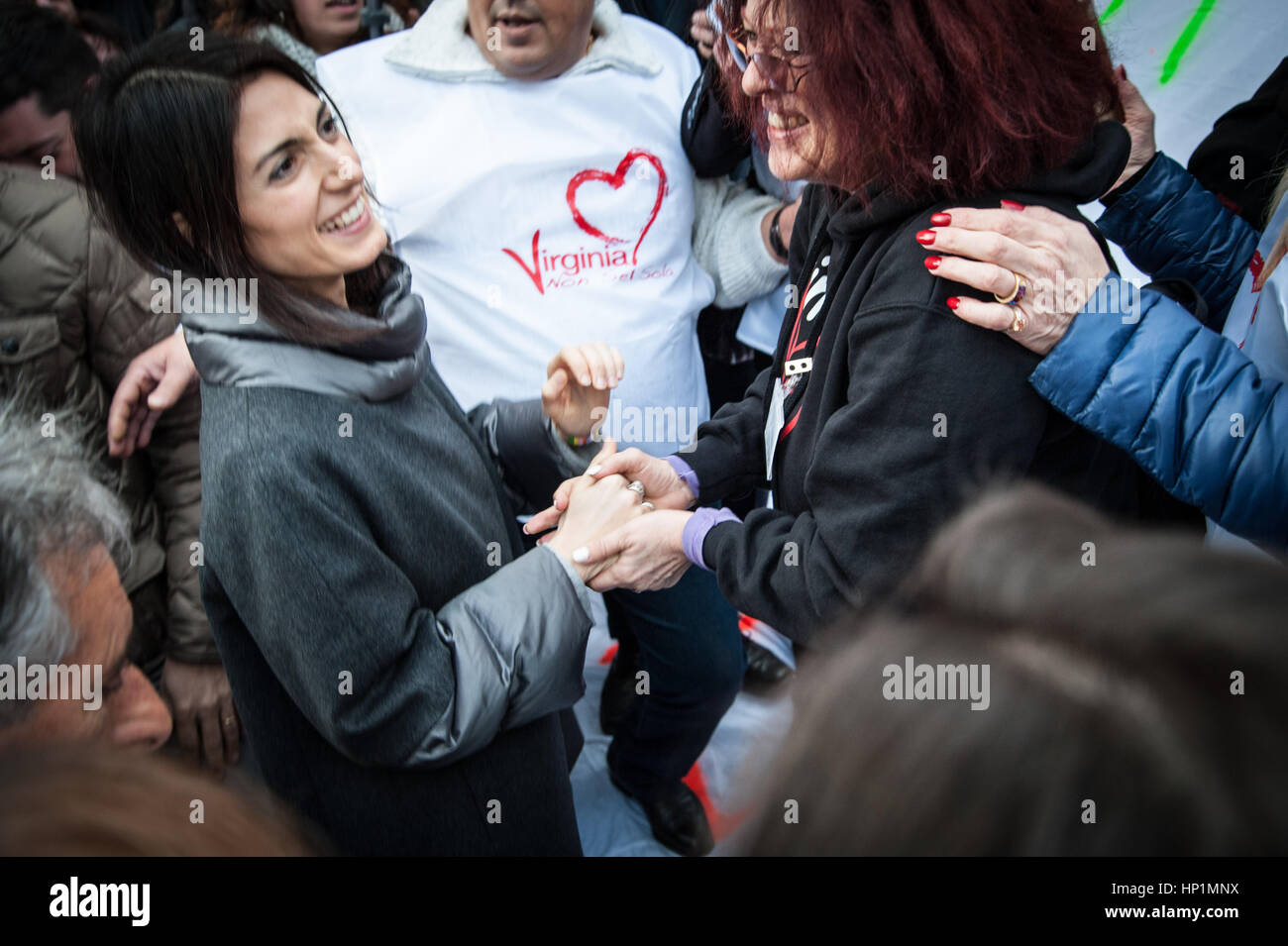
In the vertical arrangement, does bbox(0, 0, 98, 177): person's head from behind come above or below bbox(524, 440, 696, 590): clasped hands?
above

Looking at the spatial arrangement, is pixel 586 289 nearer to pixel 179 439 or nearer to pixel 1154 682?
pixel 179 439

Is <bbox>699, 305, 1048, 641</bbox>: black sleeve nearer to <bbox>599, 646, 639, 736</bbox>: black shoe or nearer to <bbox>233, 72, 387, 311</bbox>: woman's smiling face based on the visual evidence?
<bbox>233, 72, 387, 311</bbox>: woman's smiling face

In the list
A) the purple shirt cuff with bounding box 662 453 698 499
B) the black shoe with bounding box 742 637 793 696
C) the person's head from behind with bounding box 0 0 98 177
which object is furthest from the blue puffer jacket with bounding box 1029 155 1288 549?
the person's head from behind with bounding box 0 0 98 177

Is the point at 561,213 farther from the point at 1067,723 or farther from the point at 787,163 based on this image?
the point at 1067,723

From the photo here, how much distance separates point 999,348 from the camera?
39.5 inches

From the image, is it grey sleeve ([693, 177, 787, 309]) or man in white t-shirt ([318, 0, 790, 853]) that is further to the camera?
grey sleeve ([693, 177, 787, 309])

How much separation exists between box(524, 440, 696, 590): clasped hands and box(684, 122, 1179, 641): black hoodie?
0.61 feet

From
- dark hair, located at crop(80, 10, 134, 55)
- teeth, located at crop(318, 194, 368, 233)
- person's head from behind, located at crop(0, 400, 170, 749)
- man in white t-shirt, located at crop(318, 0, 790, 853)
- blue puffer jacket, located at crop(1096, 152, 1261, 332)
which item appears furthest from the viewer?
dark hair, located at crop(80, 10, 134, 55)

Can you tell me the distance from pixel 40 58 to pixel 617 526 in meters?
1.57

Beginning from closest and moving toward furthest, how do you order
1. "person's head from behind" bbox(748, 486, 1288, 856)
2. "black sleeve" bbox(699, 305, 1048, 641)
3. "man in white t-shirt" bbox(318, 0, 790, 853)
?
1. "person's head from behind" bbox(748, 486, 1288, 856)
2. "black sleeve" bbox(699, 305, 1048, 641)
3. "man in white t-shirt" bbox(318, 0, 790, 853)

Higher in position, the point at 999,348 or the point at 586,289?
the point at 999,348

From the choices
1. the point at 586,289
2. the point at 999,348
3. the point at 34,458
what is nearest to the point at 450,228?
the point at 586,289

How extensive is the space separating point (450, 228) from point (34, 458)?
1047 mm

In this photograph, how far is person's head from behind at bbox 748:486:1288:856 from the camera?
18.1 inches
